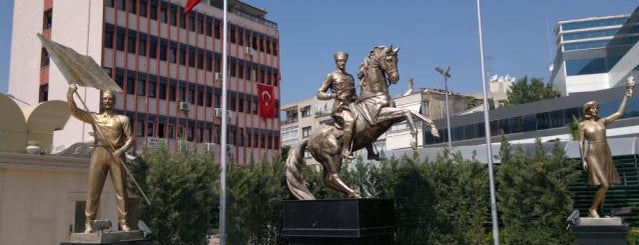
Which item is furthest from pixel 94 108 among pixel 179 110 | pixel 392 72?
pixel 392 72

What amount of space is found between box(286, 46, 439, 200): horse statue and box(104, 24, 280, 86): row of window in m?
28.1

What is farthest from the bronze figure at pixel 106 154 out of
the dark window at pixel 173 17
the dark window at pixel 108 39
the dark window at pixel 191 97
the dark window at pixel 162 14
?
the dark window at pixel 173 17

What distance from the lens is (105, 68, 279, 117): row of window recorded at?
36878 millimetres

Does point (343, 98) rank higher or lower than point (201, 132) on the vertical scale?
lower

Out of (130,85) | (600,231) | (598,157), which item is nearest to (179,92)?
(130,85)

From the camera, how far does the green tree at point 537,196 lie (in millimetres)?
→ 14883

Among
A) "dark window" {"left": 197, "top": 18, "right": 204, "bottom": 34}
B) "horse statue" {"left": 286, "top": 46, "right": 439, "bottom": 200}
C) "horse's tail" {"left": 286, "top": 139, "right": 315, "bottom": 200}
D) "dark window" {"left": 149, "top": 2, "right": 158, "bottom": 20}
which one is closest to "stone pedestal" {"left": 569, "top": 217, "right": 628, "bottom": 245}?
"horse statue" {"left": 286, "top": 46, "right": 439, "bottom": 200}

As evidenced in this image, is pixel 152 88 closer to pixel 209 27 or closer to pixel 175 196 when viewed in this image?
pixel 209 27

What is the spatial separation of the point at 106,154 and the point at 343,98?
428 cm

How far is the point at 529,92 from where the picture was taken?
54.7 meters

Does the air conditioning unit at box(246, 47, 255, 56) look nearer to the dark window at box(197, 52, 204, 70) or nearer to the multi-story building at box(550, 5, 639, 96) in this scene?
the dark window at box(197, 52, 204, 70)

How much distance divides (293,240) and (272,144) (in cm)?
3676

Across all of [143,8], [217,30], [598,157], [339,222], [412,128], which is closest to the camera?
[412,128]

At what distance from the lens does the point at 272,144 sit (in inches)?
1864
